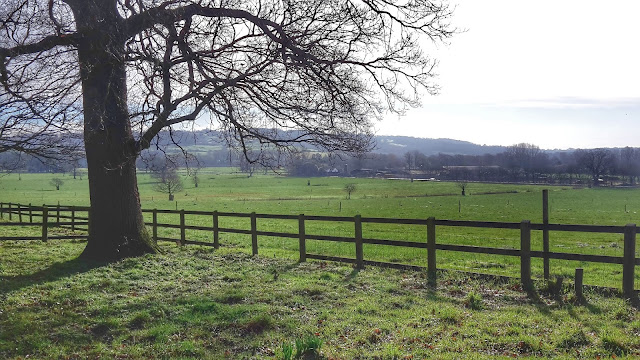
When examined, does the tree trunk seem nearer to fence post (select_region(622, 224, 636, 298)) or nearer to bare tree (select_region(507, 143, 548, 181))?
fence post (select_region(622, 224, 636, 298))

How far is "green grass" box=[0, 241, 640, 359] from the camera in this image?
6.07 m

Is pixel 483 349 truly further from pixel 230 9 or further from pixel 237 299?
pixel 230 9

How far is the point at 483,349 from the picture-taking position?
236 inches

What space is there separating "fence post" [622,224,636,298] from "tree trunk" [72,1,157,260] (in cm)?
1009


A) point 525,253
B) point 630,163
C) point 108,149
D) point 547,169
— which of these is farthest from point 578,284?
point 630,163

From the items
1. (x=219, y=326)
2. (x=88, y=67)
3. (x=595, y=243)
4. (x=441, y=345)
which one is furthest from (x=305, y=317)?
(x=595, y=243)

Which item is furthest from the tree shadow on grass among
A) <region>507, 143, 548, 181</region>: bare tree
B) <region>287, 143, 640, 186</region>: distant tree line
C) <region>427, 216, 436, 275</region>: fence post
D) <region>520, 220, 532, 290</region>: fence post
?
<region>507, 143, 548, 181</region>: bare tree

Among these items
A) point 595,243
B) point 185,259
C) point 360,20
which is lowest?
point 595,243

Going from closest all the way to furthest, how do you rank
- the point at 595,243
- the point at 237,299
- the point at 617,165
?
the point at 237,299, the point at 595,243, the point at 617,165

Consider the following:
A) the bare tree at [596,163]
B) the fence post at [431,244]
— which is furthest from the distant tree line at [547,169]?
the fence post at [431,244]

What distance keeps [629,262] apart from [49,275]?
36.6 ft

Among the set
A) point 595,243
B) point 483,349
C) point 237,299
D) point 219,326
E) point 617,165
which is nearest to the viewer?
point 483,349

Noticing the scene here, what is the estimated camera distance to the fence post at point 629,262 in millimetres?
8203

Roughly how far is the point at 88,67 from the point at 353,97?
5708mm
